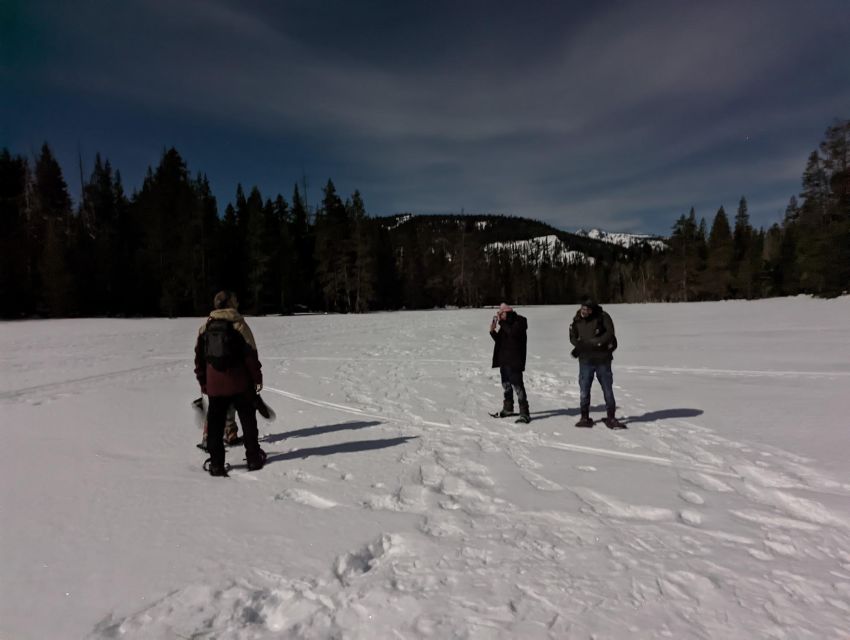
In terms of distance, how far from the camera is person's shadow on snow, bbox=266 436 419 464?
17.9 feet

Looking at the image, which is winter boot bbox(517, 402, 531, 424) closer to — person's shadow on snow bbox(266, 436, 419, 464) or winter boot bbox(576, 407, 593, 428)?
winter boot bbox(576, 407, 593, 428)

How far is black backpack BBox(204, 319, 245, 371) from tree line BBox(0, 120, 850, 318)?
3030cm

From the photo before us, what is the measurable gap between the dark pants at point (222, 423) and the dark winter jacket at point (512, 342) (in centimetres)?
394

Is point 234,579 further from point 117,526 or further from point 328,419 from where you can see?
point 328,419

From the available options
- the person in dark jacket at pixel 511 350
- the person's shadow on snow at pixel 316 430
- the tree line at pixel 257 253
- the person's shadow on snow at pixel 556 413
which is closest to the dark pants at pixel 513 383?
the person in dark jacket at pixel 511 350

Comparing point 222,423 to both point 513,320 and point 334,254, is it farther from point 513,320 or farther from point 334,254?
point 334,254

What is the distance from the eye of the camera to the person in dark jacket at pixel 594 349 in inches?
263

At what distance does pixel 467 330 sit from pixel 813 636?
22.9 meters

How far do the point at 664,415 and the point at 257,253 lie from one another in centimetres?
4248

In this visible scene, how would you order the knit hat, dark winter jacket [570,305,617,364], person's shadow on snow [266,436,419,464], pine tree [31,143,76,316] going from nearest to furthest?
the knit hat, person's shadow on snow [266,436,419,464], dark winter jacket [570,305,617,364], pine tree [31,143,76,316]

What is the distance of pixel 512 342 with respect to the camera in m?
7.24

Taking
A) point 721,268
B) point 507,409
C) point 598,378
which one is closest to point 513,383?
point 507,409

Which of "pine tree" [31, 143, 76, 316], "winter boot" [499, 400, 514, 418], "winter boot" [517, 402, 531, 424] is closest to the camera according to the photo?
"winter boot" [517, 402, 531, 424]

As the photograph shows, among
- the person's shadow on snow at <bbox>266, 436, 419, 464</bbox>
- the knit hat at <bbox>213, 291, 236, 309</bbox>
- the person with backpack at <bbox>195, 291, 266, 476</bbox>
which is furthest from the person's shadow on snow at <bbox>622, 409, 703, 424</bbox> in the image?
the knit hat at <bbox>213, 291, 236, 309</bbox>
